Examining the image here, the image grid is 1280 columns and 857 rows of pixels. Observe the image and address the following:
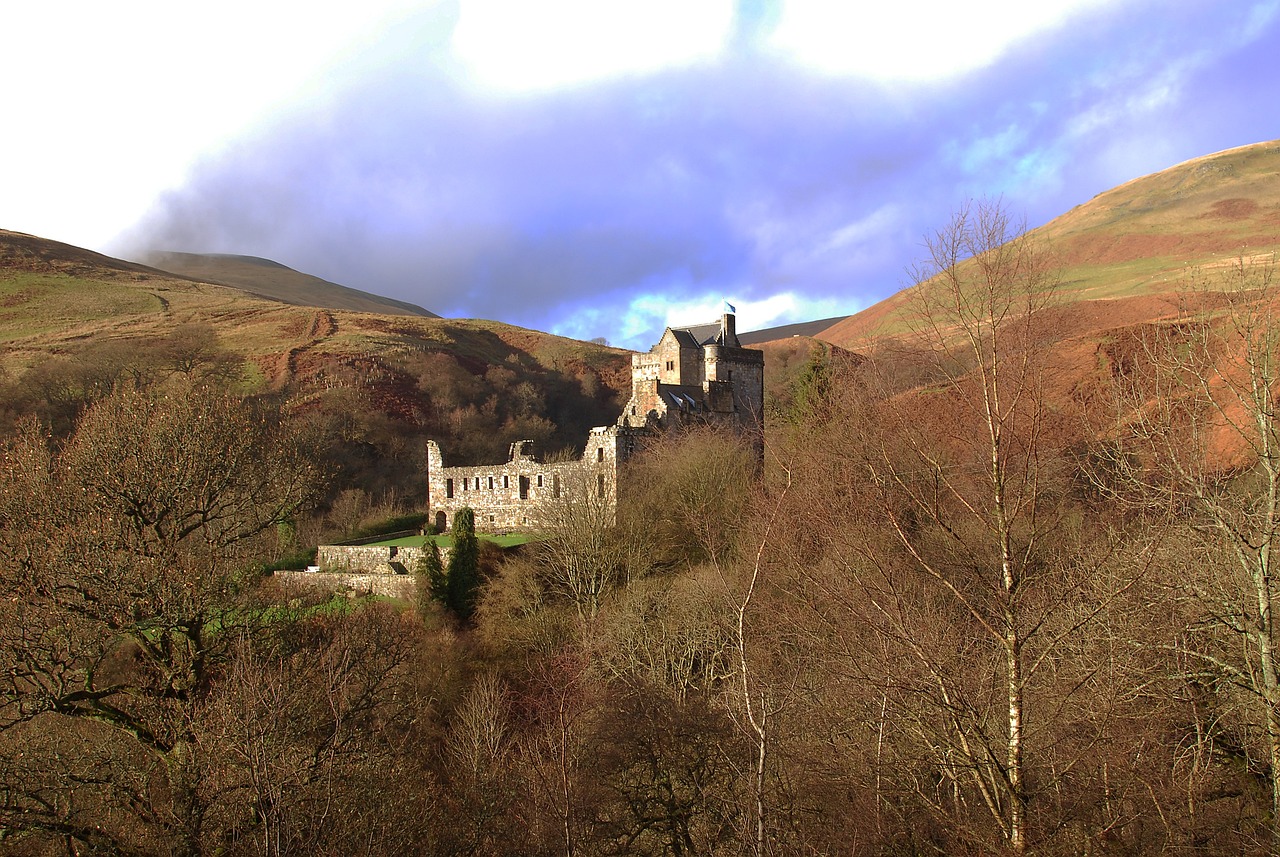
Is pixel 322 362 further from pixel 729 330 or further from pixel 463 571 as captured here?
pixel 463 571

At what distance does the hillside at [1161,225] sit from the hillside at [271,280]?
212 feet

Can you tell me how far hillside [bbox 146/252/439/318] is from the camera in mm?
112750

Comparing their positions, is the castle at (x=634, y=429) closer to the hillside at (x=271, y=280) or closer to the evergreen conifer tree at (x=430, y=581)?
the evergreen conifer tree at (x=430, y=581)

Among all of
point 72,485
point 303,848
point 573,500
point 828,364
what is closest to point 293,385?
point 573,500

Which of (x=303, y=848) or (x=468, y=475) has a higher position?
(x=468, y=475)

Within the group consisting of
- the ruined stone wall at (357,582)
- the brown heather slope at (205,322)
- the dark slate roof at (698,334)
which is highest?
the brown heather slope at (205,322)

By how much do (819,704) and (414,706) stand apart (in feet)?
34.2

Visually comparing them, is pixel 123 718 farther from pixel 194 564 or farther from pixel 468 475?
pixel 468 475

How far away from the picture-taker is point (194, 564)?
1562cm

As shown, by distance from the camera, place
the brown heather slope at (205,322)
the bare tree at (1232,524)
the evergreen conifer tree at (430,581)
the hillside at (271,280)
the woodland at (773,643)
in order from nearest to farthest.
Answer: the woodland at (773,643) < the bare tree at (1232,524) < the evergreen conifer tree at (430,581) < the brown heather slope at (205,322) < the hillside at (271,280)

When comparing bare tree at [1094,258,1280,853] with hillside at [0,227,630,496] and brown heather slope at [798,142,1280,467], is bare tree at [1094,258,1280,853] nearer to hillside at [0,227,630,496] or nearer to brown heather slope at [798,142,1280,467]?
brown heather slope at [798,142,1280,467]

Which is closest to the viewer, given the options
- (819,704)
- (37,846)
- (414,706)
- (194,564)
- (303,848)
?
(303,848)

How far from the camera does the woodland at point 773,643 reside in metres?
6.79

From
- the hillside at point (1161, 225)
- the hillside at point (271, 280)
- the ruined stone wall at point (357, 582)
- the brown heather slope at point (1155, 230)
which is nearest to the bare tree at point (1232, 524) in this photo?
the ruined stone wall at point (357, 582)
